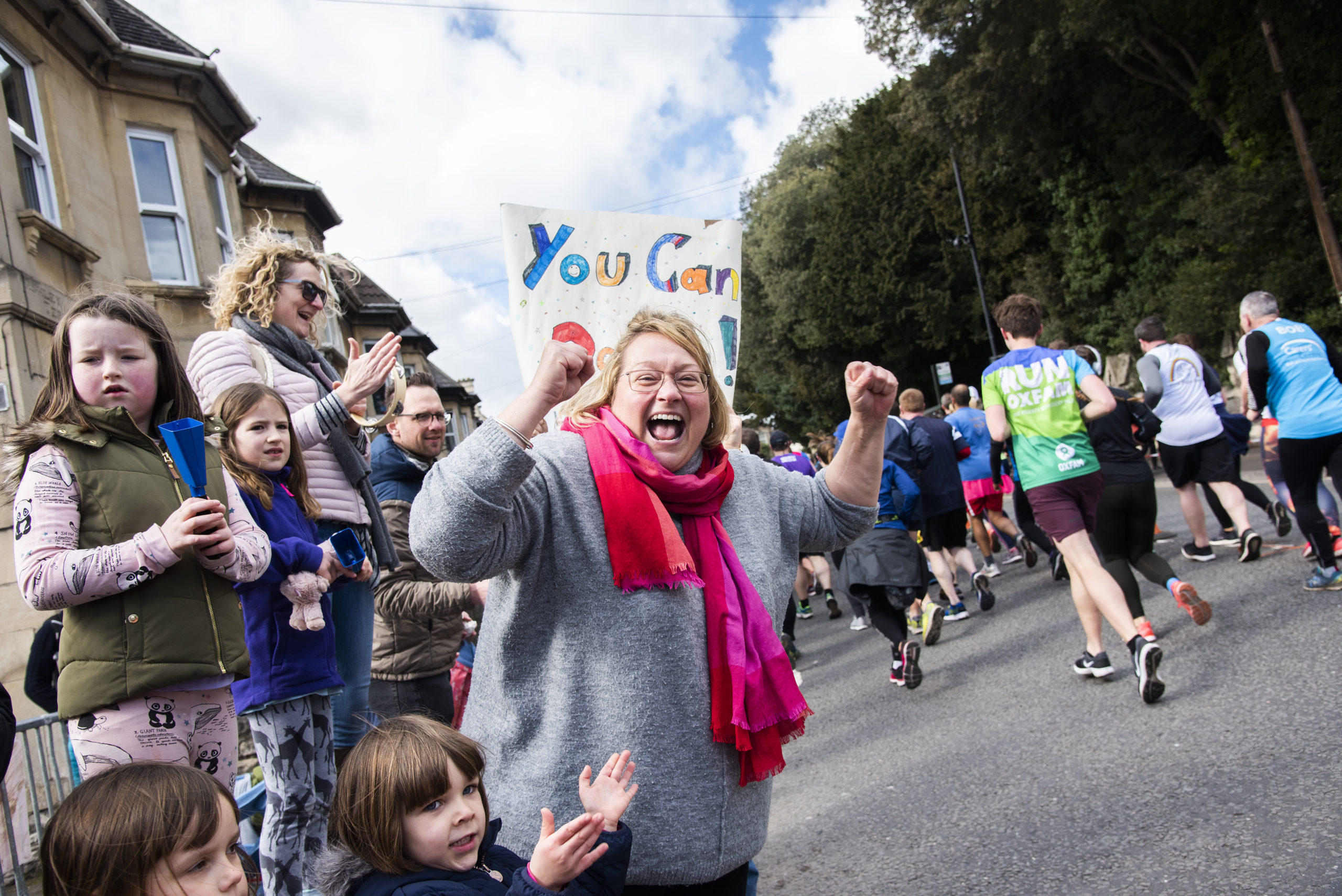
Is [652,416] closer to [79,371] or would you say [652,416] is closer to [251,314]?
[79,371]

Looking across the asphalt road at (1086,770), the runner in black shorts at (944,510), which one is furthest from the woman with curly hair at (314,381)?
the runner in black shorts at (944,510)

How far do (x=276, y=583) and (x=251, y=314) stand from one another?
3.78ft

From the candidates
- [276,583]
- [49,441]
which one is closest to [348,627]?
[276,583]

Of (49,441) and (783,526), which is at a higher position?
(49,441)

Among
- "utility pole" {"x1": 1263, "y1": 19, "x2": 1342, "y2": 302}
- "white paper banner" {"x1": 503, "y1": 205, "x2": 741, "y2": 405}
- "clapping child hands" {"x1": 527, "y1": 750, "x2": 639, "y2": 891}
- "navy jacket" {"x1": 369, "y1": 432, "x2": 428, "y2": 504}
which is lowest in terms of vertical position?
"clapping child hands" {"x1": 527, "y1": 750, "x2": 639, "y2": 891}

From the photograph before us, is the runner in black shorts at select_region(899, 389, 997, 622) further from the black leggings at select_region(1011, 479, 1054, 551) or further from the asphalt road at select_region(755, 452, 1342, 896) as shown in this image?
the asphalt road at select_region(755, 452, 1342, 896)

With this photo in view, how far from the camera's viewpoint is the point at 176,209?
11.7 metres

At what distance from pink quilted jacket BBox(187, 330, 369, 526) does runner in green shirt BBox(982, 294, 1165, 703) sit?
3589mm

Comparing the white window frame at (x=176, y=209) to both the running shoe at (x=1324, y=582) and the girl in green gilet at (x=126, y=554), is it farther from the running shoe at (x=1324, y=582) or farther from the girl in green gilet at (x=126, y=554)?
the running shoe at (x=1324, y=582)

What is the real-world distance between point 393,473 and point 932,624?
4.17 metres

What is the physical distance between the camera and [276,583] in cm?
296

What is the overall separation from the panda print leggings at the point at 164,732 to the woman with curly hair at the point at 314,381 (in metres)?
0.69

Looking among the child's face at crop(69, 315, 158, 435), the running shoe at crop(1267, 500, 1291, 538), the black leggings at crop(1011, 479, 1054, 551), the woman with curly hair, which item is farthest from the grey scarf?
the running shoe at crop(1267, 500, 1291, 538)

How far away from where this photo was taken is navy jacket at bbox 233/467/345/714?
2859mm
